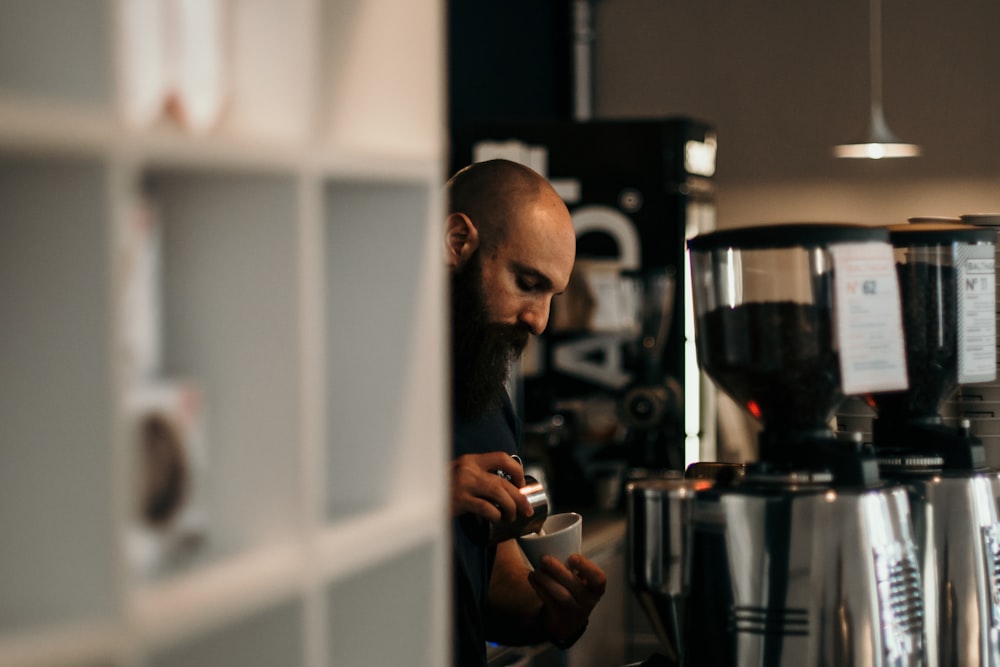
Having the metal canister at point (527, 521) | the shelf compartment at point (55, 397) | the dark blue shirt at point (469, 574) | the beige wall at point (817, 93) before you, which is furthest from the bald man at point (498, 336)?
the beige wall at point (817, 93)

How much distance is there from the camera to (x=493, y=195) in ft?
7.75

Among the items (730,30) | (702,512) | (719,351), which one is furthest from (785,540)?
(730,30)

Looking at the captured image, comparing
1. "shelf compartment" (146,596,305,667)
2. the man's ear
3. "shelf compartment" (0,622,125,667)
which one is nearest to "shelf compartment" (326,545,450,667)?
"shelf compartment" (146,596,305,667)

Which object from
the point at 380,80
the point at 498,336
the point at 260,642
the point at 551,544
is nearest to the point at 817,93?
the point at 498,336

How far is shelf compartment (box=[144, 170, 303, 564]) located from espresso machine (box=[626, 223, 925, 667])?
76cm

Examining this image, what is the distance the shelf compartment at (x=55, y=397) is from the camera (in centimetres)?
88

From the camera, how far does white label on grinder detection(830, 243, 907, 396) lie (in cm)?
173

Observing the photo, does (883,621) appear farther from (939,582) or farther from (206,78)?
(206,78)

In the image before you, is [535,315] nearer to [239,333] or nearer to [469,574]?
[469,574]

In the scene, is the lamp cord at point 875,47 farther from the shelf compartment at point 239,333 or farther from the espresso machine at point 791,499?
the shelf compartment at point 239,333

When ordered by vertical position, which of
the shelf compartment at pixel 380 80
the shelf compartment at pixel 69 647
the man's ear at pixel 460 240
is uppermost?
the shelf compartment at pixel 380 80

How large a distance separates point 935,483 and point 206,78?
1.19 metres

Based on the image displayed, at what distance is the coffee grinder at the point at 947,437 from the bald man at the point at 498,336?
0.47m

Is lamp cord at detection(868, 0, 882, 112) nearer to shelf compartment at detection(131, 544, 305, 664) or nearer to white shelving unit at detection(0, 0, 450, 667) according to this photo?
white shelving unit at detection(0, 0, 450, 667)
